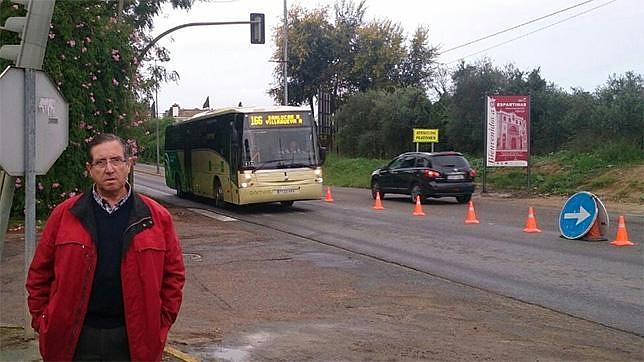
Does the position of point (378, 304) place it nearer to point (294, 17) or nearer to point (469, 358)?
point (469, 358)

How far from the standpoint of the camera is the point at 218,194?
944 inches

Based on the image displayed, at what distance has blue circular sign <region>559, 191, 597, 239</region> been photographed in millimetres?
14523

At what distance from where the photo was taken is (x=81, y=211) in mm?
3588

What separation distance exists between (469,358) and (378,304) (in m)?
2.59

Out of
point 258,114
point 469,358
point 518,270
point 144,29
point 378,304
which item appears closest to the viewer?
point 469,358

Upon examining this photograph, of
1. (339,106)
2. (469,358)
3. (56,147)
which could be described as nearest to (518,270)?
(469,358)

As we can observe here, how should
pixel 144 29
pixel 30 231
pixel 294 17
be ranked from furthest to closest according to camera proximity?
pixel 294 17
pixel 144 29
pixel 30 231

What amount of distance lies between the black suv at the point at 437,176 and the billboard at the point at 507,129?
14.5 ft

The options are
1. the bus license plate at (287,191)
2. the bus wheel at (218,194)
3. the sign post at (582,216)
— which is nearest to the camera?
the sign post at (582,216)

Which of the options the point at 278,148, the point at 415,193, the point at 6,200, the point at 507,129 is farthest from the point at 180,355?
the point at 507,129

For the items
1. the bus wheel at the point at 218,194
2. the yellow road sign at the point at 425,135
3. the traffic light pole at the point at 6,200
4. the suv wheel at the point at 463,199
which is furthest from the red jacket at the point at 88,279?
the yellow road sign at the point at 425,135

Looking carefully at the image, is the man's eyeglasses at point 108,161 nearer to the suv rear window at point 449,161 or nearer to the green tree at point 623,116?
the suv rear window at point 449,161

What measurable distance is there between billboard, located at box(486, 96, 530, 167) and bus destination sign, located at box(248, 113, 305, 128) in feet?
32.3

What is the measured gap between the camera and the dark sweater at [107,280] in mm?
3514
